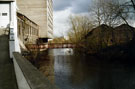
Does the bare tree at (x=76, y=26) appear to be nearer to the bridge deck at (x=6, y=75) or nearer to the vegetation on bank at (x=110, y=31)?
the vegetation on bank at (x=110, y=31)

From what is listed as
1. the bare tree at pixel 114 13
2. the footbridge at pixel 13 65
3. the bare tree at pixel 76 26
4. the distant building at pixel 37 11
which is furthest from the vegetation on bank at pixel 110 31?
the footbridge at pixel 13 65

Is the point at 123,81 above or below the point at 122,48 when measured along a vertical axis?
below

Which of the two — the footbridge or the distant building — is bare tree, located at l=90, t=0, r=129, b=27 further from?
the distant building

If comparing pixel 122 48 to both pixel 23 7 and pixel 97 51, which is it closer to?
pixel 97 51

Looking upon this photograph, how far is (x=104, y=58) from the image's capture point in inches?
732

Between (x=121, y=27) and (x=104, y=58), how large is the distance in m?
4.65

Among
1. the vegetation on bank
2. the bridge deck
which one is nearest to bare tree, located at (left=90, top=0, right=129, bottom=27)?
the vegetation on bank

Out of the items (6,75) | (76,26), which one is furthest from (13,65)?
(76,26)

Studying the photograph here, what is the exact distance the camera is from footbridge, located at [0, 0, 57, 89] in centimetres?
211

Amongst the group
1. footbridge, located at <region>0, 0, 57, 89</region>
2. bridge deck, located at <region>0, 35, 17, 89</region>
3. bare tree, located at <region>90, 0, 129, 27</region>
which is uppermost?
bare tree, located at <region>90, 0, 129, 27</region>

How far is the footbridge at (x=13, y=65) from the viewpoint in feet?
6.91

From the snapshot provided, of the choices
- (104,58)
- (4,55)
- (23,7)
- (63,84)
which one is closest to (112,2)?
(104,58)

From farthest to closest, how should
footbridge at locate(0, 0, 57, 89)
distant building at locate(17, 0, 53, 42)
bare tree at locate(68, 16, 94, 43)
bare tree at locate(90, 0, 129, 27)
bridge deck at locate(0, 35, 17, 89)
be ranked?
distant building at locate(17, 0, 53, 42) < bare tree at locate(68, 16, 94, 43) < bare tree at locate(90, 0, 129, 27) < bridge deck at locate(0, 35, 17, 89) < footbridge at locate(0, 0, 57, 89)

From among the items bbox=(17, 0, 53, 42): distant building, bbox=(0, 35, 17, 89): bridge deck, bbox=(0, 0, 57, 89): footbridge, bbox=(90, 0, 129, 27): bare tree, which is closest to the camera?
bbox=(0, 0, 57, 89): footbridge
